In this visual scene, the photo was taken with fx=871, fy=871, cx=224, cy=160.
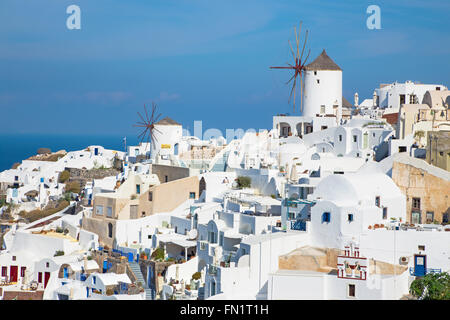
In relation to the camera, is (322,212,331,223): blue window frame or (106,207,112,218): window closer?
(322,212,331,223): blue window frame

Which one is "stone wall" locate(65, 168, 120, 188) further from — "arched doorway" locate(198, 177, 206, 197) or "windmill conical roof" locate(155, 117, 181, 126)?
"arched doorway" locate(198, 177, 206, 197)

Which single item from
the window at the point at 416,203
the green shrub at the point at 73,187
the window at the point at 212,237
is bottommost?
the window at the point at 212,237

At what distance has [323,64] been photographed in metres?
35.9

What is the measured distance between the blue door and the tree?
0.64 feet

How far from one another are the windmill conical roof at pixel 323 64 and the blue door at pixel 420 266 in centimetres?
1566

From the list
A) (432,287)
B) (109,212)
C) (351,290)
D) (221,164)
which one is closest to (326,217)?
(351,290)

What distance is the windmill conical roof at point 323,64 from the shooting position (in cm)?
3578

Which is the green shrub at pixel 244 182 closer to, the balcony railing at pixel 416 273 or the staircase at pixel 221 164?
the staircase at pixel 221 164

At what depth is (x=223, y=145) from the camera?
35844 millimetres

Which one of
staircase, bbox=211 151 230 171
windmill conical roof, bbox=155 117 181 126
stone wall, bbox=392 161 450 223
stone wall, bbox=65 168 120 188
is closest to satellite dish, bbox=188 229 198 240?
staircase, bbox=211 151 230 171

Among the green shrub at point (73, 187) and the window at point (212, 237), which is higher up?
the green shrub at point (73, 187)

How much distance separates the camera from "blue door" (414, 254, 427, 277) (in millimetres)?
21203

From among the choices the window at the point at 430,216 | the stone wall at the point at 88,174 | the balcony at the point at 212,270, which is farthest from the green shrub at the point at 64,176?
the window at the point at 430,216
